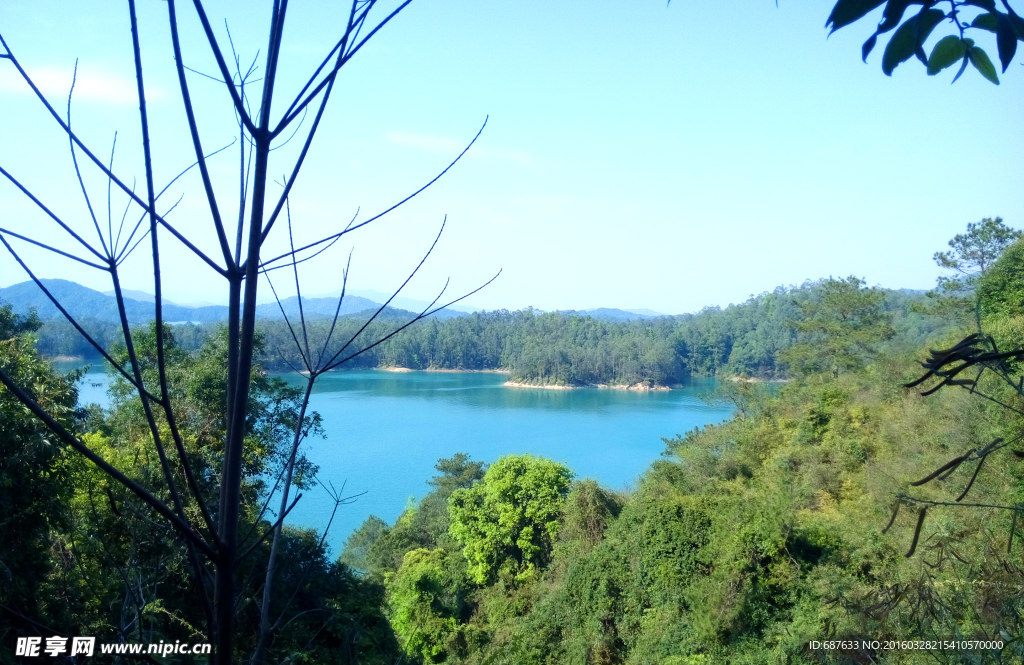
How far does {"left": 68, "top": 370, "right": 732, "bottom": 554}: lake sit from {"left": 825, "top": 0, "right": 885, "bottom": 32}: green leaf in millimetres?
10662

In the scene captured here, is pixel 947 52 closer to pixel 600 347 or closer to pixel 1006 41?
pixel 1006 41

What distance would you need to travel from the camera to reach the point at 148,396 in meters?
0.55

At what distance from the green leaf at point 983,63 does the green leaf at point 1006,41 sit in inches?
1.8

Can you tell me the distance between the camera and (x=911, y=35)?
0.56 m

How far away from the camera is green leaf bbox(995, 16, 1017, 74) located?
0.53 metres

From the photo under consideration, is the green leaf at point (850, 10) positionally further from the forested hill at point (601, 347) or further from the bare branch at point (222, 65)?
the forested hill at point (601, 347)

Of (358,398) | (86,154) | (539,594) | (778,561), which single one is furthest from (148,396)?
(358,398)

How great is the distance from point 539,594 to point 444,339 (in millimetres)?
28986

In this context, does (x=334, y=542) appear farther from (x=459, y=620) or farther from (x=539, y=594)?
(x=539, y=594)

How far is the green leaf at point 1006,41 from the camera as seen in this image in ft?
1.74

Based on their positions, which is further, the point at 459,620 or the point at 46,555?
the point at 459,620

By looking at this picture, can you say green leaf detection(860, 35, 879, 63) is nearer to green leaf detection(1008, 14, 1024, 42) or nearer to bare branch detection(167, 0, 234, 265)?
green leaf detection(1008, 14, 1024, 42)

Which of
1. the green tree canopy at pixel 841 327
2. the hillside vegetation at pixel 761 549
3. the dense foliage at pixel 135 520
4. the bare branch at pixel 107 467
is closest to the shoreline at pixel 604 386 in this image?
the green tree canopy at pixel 841 327

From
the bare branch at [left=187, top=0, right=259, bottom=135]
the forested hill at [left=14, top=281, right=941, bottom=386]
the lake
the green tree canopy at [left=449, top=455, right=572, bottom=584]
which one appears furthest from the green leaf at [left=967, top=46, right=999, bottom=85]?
the forested hill at [left=14, top=281, right=941, bottom=386]
